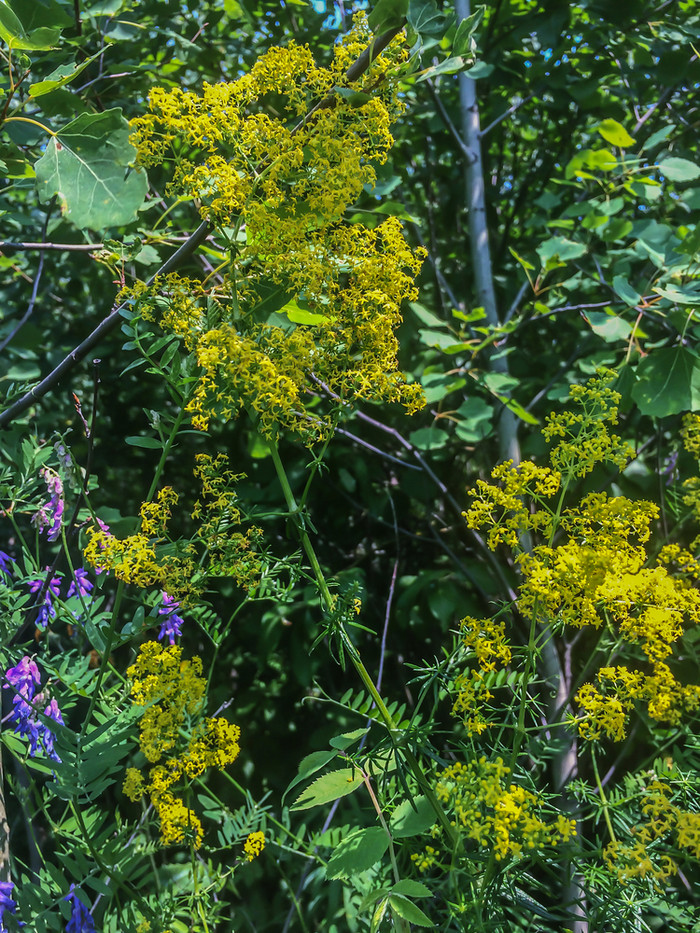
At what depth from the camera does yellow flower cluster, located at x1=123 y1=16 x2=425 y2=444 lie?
0.86 metres

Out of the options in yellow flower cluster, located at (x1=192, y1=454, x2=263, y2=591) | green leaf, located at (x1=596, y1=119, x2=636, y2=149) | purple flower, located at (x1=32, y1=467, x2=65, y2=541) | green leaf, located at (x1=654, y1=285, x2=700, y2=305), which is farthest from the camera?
green leaf, located at (x1=596, y1=119, x2=636, y2=149)

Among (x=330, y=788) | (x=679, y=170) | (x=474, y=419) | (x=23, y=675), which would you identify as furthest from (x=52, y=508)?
(x=679, y=170)

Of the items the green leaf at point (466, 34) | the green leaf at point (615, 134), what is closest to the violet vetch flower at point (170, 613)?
the green leaf at point (466, 34)

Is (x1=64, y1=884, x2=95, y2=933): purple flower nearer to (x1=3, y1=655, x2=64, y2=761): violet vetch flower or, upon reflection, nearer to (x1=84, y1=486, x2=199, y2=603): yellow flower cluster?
(x1=3, y1=655, x2=64, y2=761): violet vetch flower

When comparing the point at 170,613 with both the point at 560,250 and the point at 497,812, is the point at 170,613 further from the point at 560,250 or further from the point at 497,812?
the point at 560,250

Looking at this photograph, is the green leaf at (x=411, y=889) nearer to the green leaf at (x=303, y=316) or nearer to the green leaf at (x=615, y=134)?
the green leaf at (x=303, y=316)

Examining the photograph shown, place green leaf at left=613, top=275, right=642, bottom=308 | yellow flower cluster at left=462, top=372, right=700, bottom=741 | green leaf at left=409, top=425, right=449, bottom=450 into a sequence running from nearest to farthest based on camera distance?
yellow flower cluster at left=462, top=372, right=700, bottom=741, green leaf at left=613, top=275, right=642, bottom=308, green leaf at left=409, top=425, right=449, bottom=450

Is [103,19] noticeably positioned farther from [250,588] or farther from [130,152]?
[250,588]

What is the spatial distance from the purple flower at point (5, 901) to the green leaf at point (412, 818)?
0.51m

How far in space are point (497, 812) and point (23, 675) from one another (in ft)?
2.46

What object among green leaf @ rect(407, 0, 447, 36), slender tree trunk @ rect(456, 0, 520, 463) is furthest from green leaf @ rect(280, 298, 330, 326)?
slender tree trunk @ rect(456, 0, 520, 463)

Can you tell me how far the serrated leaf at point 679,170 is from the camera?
1.61m

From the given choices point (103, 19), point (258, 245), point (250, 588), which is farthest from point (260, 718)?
point (103, 19)

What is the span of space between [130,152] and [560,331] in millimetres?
1615
